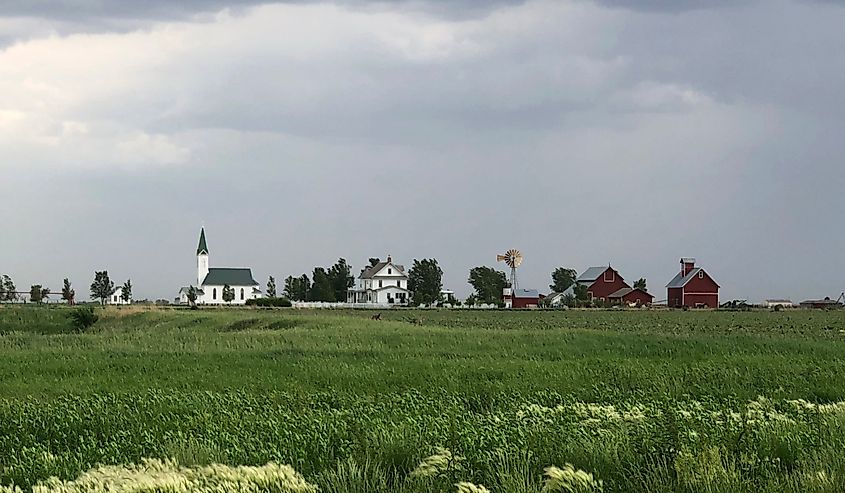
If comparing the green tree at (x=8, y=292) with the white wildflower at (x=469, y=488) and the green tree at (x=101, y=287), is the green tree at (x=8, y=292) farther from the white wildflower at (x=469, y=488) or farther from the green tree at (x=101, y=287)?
→ the white wildflower at (x=469, y=488)

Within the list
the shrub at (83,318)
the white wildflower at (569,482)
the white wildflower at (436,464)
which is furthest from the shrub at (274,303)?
the white wildflower at (569,482)

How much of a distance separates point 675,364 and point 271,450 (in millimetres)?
16910

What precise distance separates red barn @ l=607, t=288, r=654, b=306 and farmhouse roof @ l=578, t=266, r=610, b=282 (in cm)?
551

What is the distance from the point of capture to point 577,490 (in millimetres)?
8930

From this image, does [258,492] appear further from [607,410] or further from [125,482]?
[607,410]

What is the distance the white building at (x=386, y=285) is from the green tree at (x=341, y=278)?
8.33 metres

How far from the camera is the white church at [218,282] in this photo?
150 m

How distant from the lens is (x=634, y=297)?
129 metres

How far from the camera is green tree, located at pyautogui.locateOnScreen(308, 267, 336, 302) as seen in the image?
5753 inches

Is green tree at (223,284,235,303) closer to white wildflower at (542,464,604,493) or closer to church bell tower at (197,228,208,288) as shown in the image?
church bell tower at (197,228,208,288)

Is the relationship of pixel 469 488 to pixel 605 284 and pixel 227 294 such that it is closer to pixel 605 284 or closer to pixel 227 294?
pixel 605 284

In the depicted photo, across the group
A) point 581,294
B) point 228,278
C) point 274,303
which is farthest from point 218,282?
point 581,294

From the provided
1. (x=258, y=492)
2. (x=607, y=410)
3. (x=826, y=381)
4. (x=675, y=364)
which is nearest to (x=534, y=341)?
(x=675, y=364)

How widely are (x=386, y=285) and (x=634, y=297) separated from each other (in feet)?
122
